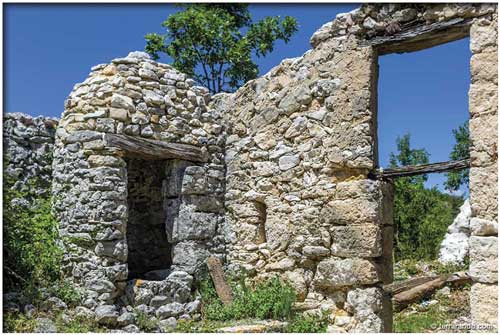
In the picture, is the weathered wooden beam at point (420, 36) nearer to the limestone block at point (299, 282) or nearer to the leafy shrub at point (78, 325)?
the limestone block at point (299, 282)

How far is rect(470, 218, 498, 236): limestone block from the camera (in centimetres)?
523

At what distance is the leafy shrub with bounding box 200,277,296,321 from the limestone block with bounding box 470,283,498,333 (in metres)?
2.24

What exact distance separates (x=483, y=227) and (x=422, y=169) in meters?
1.01

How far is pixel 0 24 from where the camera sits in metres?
5.87

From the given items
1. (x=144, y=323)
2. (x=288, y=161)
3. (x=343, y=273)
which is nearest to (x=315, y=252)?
(x=343, y=273)

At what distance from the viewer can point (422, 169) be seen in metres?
6.04

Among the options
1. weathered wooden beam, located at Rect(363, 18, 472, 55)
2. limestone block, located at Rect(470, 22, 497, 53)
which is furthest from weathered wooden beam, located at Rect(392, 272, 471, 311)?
limestone block, located at Rect(470, 22, 497, 53)

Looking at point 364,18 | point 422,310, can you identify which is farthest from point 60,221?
point 422,310

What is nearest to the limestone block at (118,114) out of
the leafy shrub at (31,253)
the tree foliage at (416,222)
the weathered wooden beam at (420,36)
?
the leafy shrub at (31,253)

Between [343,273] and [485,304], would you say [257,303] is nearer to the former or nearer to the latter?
[343,273]

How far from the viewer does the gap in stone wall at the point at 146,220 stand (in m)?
9.30

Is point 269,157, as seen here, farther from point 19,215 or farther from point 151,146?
point 19,215

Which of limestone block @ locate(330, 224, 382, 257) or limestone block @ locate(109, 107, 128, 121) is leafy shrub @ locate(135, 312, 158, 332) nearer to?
limestone block @ locate(330, 224, 382, 257)

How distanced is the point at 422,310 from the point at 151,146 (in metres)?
5.30
